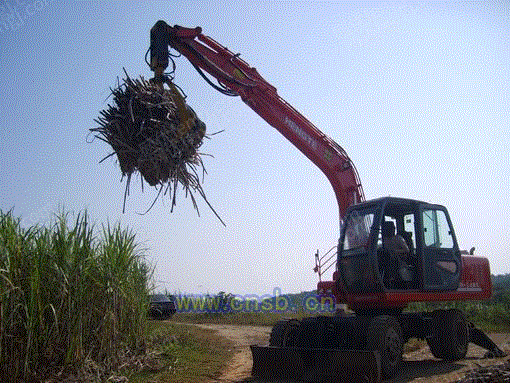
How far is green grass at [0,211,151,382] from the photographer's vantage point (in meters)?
5.64

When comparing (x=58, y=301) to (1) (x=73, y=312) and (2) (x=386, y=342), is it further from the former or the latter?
(2) (x=386, y=342)

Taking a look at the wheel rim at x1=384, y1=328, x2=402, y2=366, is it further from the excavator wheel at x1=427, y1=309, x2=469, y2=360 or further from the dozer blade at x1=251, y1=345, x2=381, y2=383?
the excavator wheel at x1=427, y1=309, x2=469, y2=360

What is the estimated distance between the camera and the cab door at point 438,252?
27.3ft

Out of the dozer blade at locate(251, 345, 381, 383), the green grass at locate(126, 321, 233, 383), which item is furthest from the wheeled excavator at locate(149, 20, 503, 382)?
the green grass at locate(126, 321, 233, 383)

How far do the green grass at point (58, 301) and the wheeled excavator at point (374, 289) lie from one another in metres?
2.46

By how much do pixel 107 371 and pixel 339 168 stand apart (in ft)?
20.6

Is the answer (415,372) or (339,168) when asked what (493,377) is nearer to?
(415,372)

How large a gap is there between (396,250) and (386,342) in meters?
1.48

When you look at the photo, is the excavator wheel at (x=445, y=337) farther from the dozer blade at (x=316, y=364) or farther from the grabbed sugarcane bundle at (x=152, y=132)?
the grabbed sugarcane bundle at (x=152, y=132)

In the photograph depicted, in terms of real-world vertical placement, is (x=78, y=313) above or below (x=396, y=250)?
below

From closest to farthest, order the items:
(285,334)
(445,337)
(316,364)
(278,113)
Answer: (316,364) → (285,334) → (445,337) → (278,113)

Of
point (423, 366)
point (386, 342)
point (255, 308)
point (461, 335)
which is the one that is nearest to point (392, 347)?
point (386, 342)

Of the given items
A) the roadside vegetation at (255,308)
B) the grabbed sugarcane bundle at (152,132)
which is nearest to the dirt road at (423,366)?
the grabbed sugarcane bundle at (152,132)

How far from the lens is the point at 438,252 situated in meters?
8.53
